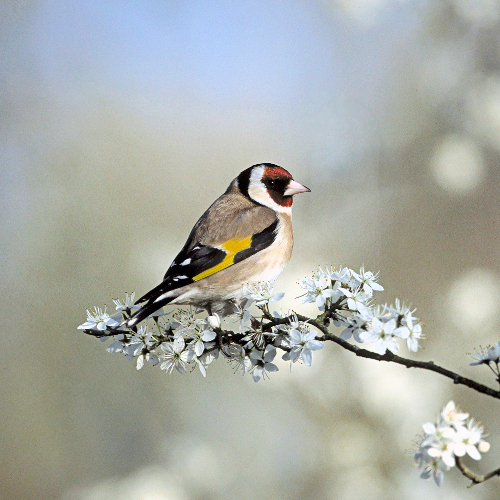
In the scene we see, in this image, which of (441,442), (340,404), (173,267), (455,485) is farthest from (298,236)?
(441,442)

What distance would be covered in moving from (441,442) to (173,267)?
566 mm

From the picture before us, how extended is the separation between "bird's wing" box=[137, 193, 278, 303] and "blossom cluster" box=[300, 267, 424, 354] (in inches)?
9.7

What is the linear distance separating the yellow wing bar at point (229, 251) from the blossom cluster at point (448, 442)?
507 mm

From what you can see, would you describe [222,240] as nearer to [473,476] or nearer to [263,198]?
[263,198]

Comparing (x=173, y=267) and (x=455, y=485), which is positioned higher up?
(x=173, y=267)

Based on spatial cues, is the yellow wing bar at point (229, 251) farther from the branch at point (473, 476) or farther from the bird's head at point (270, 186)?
the branch at point (473, 476)

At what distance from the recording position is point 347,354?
5.06 feet

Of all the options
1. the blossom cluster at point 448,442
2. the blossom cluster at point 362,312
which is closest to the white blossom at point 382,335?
the blossom cluster at point 362,312

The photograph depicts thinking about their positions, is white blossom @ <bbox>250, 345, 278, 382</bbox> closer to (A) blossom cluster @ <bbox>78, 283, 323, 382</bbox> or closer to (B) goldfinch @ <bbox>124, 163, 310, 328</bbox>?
(A) blossom cluster @ <bbox>78, 283, 323, 382</bbox>

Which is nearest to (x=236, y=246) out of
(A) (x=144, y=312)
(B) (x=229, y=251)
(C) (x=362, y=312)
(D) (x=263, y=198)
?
(B) (x=229, y=251)

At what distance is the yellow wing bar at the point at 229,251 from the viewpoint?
0.98 meters

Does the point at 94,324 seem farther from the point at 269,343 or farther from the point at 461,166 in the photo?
the point at 461,166

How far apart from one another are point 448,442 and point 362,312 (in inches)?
7.5

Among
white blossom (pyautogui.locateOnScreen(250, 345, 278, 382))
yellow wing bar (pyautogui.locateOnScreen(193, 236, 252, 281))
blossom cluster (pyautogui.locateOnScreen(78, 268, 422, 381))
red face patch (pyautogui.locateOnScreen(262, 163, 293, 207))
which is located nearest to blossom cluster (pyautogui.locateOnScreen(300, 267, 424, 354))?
blossom cluster (pyautogui.locateOnScreen(78, 268, 422, 381))
